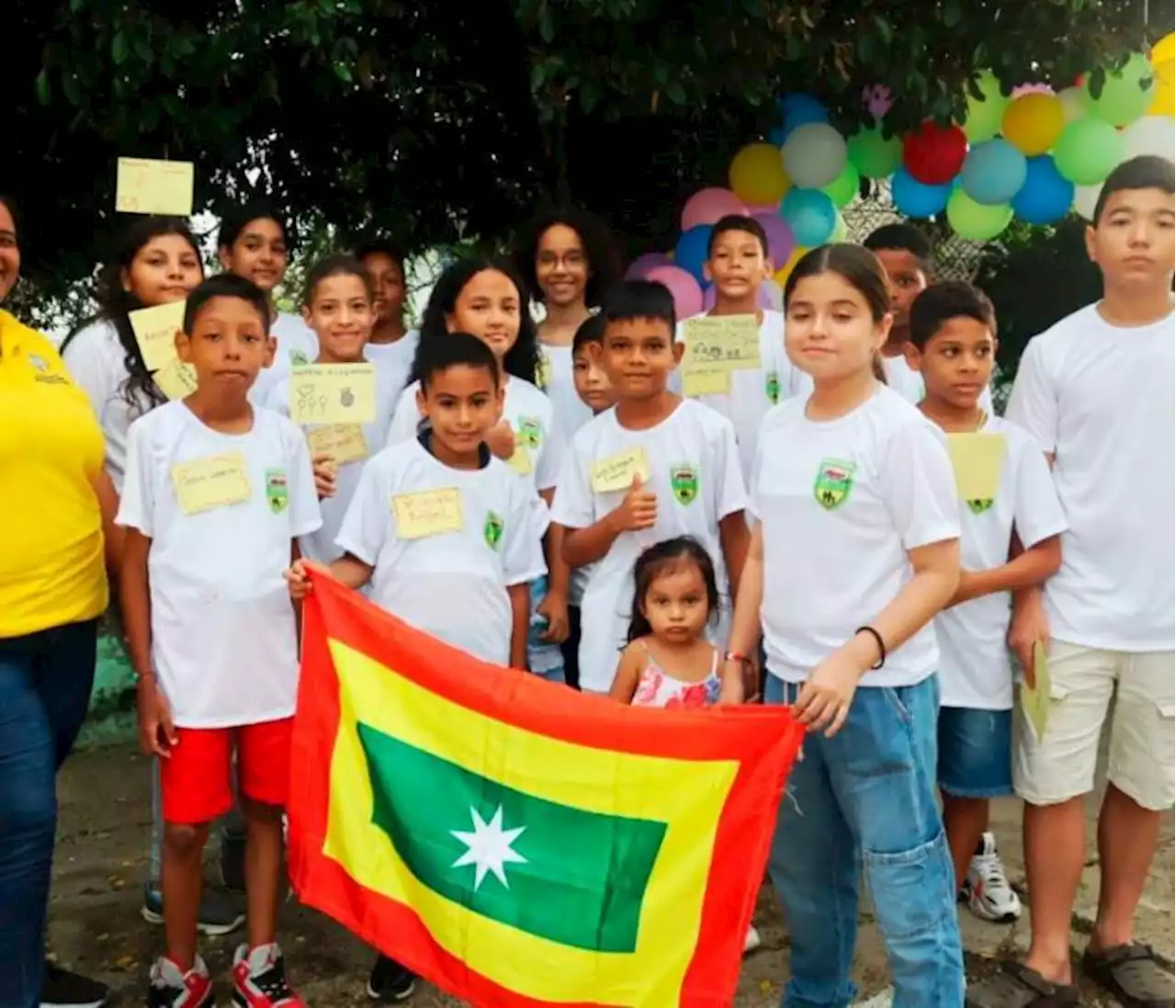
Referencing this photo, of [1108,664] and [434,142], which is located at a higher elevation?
[434,142]

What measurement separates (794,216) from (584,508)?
2351mm

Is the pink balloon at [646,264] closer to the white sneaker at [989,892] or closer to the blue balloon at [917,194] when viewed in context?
the blue balloon at [917,194]

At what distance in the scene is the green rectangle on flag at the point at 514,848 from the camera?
8.63ft

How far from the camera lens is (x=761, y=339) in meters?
4.00

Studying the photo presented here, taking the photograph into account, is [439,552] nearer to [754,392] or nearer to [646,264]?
[754,392]

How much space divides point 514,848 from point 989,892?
1.80 m

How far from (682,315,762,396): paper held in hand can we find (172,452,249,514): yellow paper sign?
4.40ft

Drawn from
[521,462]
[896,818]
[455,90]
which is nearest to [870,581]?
Result: [896,818]

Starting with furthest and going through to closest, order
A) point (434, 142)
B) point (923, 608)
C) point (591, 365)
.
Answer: point (434, 142) → point (591, 365) → point (923, 608)

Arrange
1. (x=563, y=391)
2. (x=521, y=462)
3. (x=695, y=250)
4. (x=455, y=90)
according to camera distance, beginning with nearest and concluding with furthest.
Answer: (x=521, y=462) < (x=563, y=391) < (x=695, y=250) < (x=455, y=90)

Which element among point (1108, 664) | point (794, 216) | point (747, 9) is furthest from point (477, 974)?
point (794, 216)

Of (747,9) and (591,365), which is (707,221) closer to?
(747,9)

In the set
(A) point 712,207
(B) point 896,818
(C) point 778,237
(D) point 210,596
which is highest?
(A) point 712,207

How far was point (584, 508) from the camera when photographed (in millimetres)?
3438
